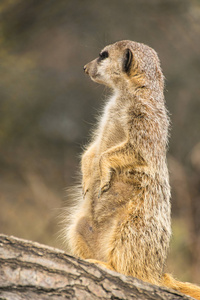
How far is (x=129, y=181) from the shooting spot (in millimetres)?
2490

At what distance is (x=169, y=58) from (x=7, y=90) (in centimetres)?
258

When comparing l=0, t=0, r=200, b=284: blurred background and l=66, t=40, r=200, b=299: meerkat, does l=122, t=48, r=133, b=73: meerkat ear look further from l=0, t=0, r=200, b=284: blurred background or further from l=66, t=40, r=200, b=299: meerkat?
l=0, t=0, r=200, b=284: blurred background

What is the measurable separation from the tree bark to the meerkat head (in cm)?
131

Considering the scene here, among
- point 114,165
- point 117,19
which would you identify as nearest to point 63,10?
point 117,19

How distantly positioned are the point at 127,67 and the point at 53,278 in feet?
5.03

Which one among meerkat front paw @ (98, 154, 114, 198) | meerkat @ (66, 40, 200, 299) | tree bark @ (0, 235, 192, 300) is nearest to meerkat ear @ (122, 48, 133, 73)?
meerkat @ (66, 40, 200, 299)

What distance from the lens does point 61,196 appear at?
616 centimetres

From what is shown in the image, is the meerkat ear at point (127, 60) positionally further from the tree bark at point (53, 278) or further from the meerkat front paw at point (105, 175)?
the tree bark at point (53, 278)

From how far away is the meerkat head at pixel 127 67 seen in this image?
8.95 feet

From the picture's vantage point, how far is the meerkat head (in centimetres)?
273

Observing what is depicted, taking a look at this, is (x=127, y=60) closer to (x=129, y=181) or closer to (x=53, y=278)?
(x=129, y=181)

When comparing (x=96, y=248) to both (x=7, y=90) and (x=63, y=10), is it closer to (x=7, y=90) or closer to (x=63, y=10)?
(x=7, y=90)

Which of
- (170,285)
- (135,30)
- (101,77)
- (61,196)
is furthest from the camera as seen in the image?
(135,30)

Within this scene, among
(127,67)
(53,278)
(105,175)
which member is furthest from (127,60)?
(53,278)
